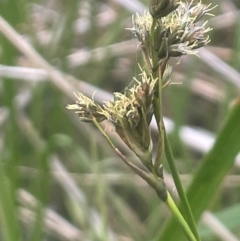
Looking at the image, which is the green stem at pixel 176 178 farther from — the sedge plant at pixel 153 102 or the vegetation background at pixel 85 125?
the vegetation background at pixel 85 125

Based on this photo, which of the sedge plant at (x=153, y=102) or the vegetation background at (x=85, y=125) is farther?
the vegetation background at (x=85, y=125)

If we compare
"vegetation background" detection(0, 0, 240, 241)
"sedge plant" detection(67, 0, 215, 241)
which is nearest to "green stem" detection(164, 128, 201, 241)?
"sedge plant" detection(67, 0, 215, 241)

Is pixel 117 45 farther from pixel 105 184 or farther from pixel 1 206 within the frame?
pixel 1 206

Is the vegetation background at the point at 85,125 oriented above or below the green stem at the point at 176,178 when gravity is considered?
above

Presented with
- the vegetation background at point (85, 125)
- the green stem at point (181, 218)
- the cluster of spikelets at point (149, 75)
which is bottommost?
the green stem at point (181, 218)

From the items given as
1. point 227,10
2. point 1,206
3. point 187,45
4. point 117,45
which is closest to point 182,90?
point 117,45

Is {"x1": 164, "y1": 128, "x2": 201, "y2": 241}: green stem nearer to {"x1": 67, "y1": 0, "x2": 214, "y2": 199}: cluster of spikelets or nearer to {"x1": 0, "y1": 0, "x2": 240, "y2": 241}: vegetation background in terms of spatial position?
{"x1": 67, "y1": 0, "x2": 214, "y2": 199}: cluster of spikelets

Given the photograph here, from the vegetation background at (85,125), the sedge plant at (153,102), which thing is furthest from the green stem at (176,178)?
the vegetation background at (85,125)
